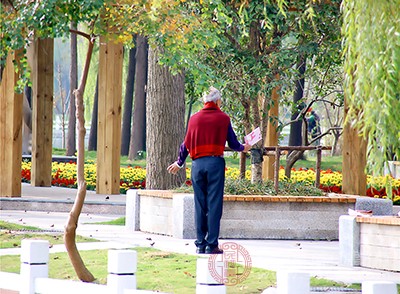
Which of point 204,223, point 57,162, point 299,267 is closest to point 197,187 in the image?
point 204,223

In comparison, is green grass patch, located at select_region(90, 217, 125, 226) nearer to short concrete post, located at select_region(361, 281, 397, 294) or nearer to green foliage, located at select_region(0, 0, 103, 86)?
green foliage, located at select_region(0, 0, 103, 86)

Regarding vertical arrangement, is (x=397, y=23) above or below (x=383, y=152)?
above

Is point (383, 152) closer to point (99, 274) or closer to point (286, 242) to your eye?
point (99, 274)

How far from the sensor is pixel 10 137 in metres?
20.9

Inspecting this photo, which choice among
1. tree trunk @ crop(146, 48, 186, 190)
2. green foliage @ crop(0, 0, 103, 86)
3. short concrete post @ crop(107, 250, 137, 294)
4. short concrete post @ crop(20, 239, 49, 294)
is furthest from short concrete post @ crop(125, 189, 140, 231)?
short concrete post @ crop(107, 250, 137, 294)

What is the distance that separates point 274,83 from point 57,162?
15.0m

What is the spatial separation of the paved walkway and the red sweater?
1275 millimetres

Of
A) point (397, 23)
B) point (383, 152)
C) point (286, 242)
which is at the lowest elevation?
point (286, 242)

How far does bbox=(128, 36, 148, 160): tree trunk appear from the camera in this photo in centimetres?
3541

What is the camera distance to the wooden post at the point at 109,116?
2183 centimetres

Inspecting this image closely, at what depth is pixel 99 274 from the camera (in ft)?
35.9

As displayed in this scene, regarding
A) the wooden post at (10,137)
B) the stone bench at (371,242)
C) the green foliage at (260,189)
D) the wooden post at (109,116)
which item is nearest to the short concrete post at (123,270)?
the stone bench at (371,242)

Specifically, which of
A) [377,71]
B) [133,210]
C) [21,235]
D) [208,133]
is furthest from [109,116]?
[377,71]

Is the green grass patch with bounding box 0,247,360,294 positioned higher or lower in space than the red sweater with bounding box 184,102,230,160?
lower
